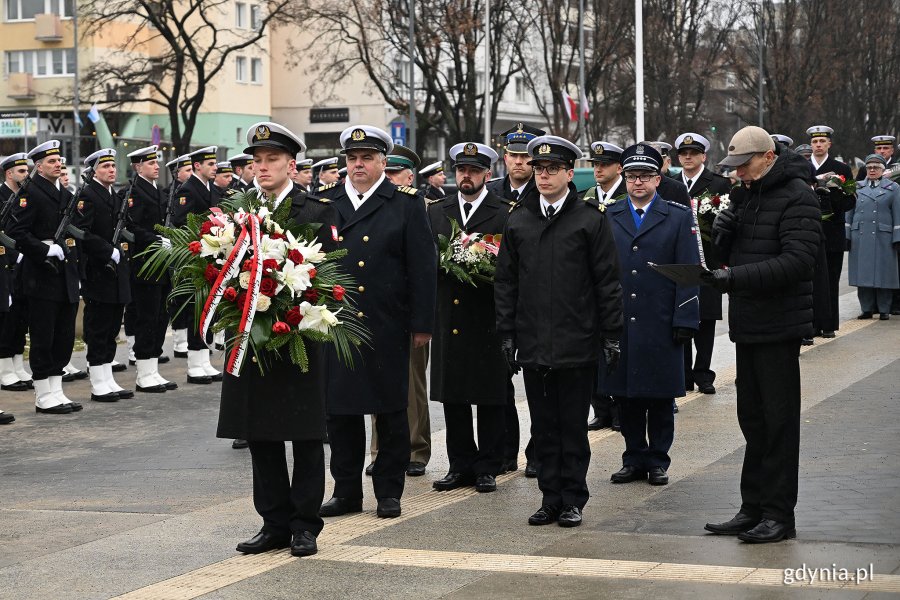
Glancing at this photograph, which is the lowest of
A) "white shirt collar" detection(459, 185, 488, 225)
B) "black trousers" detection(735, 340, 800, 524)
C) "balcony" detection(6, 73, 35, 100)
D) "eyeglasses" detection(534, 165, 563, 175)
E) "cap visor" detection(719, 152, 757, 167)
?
"black trousers" detection(735, 340, 800, 524)

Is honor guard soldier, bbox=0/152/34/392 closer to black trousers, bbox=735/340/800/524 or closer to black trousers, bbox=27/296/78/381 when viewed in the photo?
black trousers, bbox=27/296/78/381

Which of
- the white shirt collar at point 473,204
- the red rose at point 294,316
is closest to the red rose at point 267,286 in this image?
the red rose at point 294,316

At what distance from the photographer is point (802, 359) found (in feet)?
49.6

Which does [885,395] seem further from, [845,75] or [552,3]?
[845,75]

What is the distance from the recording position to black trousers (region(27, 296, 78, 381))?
1348 centimetres

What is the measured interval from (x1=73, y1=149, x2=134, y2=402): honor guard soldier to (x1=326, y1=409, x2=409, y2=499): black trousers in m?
6.18

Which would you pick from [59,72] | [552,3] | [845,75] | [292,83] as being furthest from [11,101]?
[845,75]

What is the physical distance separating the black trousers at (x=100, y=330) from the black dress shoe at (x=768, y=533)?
844cm

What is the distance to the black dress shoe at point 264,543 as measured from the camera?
7.51 m

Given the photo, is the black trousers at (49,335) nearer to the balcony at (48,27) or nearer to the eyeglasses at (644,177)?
the eyeglasses at (644,177)

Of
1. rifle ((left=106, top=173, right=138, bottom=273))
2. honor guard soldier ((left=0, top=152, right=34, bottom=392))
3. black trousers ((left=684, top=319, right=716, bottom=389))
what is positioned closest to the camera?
black trousers ((left=684, top=319, right=716, bottom=389))

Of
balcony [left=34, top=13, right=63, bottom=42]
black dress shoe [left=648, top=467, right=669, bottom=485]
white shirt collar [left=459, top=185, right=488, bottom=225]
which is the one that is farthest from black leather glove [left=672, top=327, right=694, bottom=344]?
balcony [left=34, top=13, right=63, bottom=42]

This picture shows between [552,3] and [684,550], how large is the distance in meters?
48.6

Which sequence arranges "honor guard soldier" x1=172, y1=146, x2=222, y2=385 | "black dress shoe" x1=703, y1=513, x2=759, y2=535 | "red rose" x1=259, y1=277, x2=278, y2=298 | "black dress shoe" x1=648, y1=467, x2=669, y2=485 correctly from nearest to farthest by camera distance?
1. "red rose" x1=259, y1=277, x2=278, y2=298
2. "black dress shoe" x1=703, y1=513, x2=759, y2=535
3. "black dress shoe" x1=648, y1=467, x2=669, y2=485
4. "honor guard soldier" x1=172, y1=146, x2=222, y2=385
